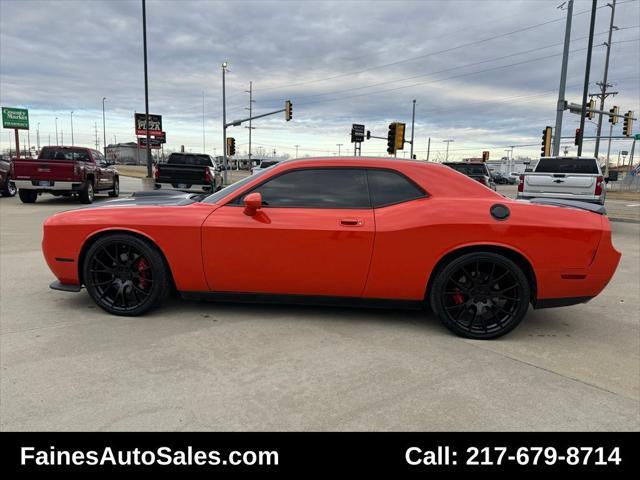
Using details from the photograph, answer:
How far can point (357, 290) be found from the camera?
12.6 feet

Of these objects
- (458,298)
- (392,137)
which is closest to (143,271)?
(458,298)

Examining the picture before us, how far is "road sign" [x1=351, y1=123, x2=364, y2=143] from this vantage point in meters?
33.9

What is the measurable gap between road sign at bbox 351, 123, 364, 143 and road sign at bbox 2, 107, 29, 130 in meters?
28.4

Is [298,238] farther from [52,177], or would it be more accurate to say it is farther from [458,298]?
[52,177]

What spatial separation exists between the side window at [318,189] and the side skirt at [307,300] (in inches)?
31.0

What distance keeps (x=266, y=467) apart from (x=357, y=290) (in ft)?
6.20

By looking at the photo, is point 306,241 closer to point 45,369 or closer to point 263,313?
point 263,313

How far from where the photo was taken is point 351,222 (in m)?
3.73

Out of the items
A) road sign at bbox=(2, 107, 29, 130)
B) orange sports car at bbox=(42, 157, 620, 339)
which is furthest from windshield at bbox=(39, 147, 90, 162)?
road sign at bbox=(2, 107, 29, 130)

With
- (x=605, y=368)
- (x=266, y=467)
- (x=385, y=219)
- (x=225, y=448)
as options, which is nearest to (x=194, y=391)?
(x=225, y=448)

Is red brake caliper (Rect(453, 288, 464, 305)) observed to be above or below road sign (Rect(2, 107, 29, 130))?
below

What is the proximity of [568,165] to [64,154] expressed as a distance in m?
15.6

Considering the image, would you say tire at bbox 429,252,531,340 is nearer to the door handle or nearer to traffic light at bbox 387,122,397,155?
the door handle

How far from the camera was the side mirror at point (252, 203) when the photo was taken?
372 centimetres
